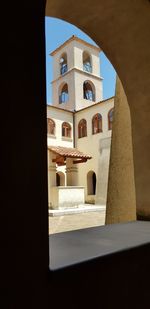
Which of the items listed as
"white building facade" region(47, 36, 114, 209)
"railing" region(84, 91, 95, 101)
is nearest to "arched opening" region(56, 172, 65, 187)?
"white building facade" region(47, 36, 114, 209)

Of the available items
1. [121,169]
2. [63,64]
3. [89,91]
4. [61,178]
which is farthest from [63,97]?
[121,169]

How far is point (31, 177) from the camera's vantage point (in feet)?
2.46

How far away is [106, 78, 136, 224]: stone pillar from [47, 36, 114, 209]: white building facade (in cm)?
742

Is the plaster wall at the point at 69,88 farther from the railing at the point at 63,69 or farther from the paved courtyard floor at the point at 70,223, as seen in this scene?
the paved courtyard floor at the point at 70,223

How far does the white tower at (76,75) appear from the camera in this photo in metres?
20.0

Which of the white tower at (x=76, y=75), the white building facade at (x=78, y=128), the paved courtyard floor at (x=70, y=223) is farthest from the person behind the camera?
the white tower at (x=76, y=75)

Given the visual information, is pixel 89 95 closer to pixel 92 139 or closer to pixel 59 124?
pixel 59 124

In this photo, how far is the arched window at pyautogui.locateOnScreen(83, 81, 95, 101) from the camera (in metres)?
21.4

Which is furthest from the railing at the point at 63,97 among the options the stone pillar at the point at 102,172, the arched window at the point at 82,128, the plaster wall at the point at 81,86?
the stone pillar at the point at 102,172

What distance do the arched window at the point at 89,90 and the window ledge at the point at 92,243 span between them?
2049 centimetres

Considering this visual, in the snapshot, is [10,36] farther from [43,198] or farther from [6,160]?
[43,198]

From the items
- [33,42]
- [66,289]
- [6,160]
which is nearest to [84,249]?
[66,289]

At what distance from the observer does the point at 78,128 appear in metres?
18.3

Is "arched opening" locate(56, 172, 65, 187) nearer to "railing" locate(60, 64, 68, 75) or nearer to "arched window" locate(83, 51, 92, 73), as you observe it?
"railing" locate(60, 64, 68, 75)
